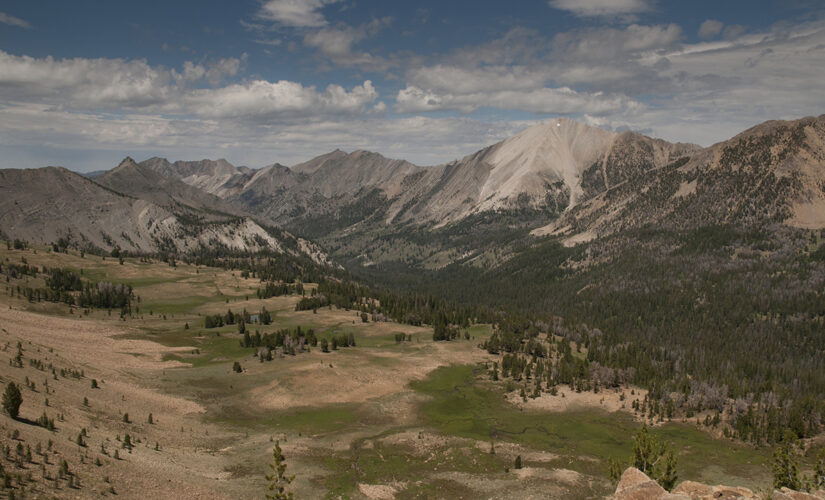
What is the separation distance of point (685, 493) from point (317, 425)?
65.7 metres

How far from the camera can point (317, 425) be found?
3442 inches

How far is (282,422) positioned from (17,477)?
51.8 metres

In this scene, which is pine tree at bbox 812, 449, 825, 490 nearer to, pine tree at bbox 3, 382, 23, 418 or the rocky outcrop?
the rocky outcrop

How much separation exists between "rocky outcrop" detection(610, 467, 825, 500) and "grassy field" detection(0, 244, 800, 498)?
30399mm

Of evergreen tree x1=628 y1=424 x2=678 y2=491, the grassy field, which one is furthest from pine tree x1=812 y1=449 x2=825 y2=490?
the grassy field

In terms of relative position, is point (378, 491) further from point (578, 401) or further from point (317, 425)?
point (578, 401)

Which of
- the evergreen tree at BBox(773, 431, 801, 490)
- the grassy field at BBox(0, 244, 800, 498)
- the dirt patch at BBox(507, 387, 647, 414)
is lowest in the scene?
the dirt patch at BBox(507, 387, 647, 414)

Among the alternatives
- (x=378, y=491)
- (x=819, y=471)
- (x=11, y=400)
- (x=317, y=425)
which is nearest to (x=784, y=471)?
(x=819, y=471)

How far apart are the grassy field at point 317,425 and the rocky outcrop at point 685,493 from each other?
30399 mm

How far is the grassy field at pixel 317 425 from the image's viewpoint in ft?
194

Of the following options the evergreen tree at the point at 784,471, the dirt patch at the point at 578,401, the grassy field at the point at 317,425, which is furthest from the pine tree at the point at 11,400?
the dirt patch at the point at 578,401

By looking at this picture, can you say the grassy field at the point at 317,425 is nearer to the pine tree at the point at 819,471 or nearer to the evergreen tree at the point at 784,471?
the evergreen tree at the point at 784,471

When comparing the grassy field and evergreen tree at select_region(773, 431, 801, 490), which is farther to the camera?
the grassy field

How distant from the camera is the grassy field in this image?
2323 inches
